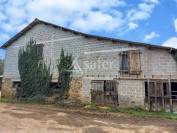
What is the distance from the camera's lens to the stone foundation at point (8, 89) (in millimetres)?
25872

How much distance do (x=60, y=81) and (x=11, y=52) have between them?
28.0ft

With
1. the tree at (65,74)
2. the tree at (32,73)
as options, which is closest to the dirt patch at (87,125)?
the tree at (65,74)

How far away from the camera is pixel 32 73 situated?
78.7 ft

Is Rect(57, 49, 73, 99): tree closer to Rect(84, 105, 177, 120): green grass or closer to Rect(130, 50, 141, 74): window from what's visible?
Rect(84, 105, 177, 120): green grass

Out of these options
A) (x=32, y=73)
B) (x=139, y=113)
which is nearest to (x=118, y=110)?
(x=139, y=113)

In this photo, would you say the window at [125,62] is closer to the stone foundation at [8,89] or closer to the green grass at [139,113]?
the green grass at [139,113]

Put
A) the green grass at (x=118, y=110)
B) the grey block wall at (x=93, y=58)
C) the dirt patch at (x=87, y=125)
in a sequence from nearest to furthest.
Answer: the dirt patch at (x=87, y=125), the green grass at (x=118, y=110), the grey block wall at (x=93, y=58)

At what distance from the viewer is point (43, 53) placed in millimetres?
23828

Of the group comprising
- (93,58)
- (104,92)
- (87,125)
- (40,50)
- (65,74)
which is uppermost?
(40,50)

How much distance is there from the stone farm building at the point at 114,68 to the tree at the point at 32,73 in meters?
0.74

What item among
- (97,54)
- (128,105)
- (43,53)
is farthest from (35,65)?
(128,105)

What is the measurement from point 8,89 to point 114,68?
43.8ft

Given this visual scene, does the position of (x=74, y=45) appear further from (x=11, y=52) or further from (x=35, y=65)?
(x=11, y=52)

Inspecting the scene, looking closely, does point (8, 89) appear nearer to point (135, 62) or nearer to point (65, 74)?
point (65, 74)
